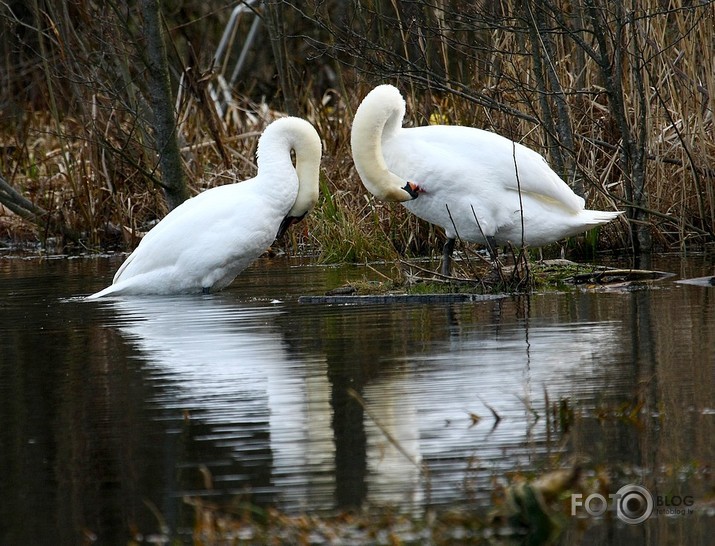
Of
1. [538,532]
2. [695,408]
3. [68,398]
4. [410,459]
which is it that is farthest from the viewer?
[68,398]

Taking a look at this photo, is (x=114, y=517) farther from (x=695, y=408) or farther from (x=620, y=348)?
(x=620, y=348)

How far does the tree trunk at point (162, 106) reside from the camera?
1283 centimetres

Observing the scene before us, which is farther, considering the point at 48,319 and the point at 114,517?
the point at 48,319

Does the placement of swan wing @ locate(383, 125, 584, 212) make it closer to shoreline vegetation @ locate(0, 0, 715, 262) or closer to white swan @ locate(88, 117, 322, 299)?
shoreline vegetation @ locate(0, 0, 715, 262)

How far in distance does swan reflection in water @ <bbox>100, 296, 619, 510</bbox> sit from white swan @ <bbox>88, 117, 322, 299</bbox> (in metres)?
1.99

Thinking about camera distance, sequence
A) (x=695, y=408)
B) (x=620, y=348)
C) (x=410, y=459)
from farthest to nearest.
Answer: (x=620, y=348), (x=695, y=408), (x=410, y=459)

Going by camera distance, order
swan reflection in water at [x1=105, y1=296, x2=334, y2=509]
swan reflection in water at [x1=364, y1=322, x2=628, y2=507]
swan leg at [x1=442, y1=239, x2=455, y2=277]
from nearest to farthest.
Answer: swan reflection in water at [x1=364, y1=322, x2=628, y2=507], swan reflection in water at [x1=105, y1=296, x2=334, y2=509], swan leg at [x1=442, y1=239, x2=455, y2=277]

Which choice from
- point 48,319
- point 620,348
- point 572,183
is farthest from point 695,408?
point 572,183

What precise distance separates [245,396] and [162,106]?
8.37 meters

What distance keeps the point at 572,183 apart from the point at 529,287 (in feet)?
7.74

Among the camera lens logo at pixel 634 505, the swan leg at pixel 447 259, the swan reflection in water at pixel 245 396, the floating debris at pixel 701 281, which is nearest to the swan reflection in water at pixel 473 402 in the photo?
the swan reflection in water at pixel 245 396

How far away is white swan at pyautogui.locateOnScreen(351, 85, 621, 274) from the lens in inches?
353

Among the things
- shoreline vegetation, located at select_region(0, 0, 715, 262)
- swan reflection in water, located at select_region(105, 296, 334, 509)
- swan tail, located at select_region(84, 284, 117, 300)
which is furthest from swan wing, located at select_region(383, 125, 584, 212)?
swan tail, located at select_region(84, 284, 117, 300)

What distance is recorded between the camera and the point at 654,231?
36.1 ft
